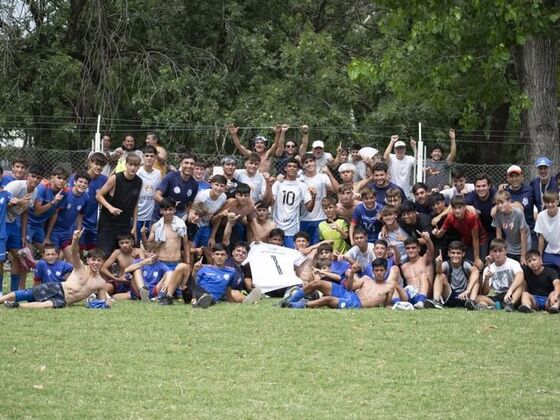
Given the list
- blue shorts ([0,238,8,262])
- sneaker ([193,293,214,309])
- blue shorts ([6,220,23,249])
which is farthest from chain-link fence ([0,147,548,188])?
sneaker ([193,293,214,309])

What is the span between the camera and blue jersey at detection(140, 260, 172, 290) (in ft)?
47.1

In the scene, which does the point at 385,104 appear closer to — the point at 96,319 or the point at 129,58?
the point at 129,58

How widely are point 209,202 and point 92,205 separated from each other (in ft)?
5.52

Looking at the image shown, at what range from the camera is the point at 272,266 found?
49.5 ft

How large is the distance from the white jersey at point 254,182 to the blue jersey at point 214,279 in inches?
85.4

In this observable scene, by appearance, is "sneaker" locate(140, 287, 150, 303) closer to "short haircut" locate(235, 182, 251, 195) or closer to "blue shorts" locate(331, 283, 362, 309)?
"short haircut" locate(235, 182, 251, 195)

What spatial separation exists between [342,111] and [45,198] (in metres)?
13.4

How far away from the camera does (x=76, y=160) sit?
2088 centimetres

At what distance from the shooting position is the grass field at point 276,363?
803cm

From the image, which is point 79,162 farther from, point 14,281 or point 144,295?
point 144,295

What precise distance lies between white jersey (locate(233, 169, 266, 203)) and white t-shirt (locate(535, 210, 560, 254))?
4.25 meters

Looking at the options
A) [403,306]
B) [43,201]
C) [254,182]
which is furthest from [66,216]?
[403,306]

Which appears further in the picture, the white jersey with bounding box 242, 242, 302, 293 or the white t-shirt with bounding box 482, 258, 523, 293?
the white jersey with bounding box 242, 242, 302, 293

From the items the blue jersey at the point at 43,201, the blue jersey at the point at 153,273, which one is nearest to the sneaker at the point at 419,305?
the blue jersey at the point at 153,273
